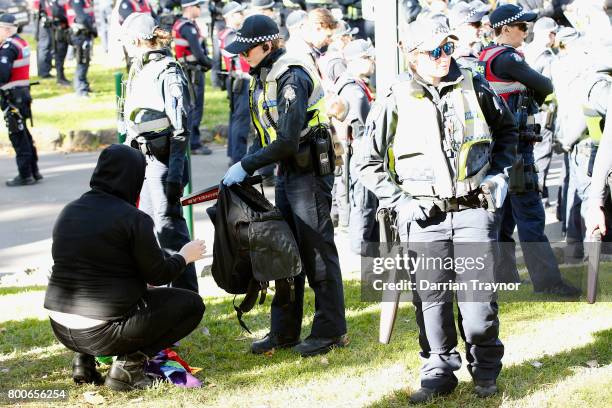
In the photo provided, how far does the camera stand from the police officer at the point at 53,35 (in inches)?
691

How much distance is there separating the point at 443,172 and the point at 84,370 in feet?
7.84

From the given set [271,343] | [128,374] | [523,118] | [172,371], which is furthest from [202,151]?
[128,374]

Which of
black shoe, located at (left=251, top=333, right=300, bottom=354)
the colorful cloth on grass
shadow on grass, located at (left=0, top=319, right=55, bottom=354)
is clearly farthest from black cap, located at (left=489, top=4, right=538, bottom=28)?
shadow on grass, located at (left=0, top=319, right=55, bottom=354)

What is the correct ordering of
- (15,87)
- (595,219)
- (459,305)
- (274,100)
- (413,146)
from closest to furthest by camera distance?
1. (413,146)
2. (459,305)
3. (595,219)
4. (274,100)
5. (15,87)

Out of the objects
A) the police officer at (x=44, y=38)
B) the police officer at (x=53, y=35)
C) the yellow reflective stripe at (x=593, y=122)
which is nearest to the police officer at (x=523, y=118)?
the yellow reflective stripe at (x=593, y=122)

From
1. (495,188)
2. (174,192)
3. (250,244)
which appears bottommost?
(250,244)

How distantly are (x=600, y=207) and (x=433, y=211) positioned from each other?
1.26 meters

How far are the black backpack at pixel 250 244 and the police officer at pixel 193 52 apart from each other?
7920 millimetres

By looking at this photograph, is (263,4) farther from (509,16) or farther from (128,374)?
(128,374)

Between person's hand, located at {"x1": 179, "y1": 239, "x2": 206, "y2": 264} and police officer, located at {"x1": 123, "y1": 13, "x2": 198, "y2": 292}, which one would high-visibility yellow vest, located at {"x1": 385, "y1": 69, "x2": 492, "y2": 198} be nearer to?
person's hand, located at {"x1": 179, "y1": 239, "x2": 206, "y2": 264}

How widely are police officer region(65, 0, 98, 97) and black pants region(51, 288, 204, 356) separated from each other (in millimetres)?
11682

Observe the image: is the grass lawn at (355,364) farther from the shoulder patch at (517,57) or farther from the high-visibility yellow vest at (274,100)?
the shoulder patch at (517,57)

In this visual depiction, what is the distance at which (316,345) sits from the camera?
252 inches

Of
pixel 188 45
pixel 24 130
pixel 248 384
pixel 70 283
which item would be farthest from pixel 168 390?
pixel 188 45
